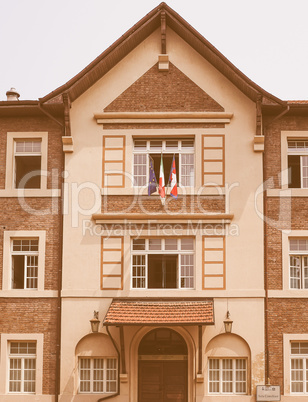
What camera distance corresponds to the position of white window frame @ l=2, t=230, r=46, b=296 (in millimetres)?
22297

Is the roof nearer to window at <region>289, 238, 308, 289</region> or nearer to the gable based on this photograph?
the gable

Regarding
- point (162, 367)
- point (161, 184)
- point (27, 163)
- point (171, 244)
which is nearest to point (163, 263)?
point (171, 244)

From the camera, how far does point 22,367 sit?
22016 mm

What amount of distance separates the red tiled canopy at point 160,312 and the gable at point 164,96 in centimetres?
592

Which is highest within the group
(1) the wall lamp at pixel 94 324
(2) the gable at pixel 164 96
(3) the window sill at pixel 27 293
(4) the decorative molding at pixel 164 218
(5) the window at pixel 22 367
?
(2) the gable at pixel 164 96

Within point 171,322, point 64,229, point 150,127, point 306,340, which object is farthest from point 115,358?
point 150,127

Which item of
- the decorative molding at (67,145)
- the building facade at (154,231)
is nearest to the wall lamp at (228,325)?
the building facade at (154,231)

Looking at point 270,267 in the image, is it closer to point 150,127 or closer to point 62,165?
point 150,127

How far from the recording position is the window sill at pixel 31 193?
22734mm

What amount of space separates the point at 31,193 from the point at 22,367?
17.1 feet

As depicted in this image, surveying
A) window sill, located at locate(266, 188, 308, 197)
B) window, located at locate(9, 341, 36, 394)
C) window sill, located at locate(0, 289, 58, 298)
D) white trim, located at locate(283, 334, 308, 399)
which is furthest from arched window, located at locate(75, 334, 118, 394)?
window sill, located at locate(266, 188, 308, 197)

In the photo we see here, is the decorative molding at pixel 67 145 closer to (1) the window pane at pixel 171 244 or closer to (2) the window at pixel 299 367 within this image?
(1) the window pane at pixel 171 244

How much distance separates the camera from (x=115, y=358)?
861 inches

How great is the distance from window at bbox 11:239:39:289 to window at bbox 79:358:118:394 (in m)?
2.86
